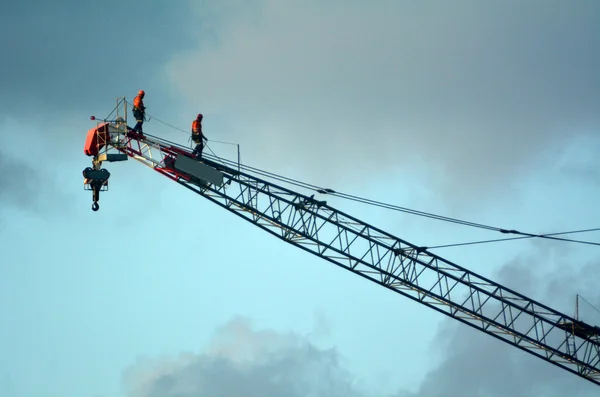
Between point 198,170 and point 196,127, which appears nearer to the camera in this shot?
Result: point 198,170

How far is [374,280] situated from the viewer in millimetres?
96000

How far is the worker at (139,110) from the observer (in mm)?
89750

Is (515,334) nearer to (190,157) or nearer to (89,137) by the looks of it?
(190,157)

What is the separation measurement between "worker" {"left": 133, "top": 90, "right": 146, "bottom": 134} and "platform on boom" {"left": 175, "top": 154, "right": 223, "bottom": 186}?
10.3 ft

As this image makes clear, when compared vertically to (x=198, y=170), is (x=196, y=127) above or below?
above

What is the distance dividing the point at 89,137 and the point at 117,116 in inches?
90.0

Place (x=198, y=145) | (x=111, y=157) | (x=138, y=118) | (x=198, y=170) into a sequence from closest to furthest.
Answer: (x=111, y=157)
(x=138, y=118)
(x=198, y=170)
(x=198, y=145)

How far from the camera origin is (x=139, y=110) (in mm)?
89938

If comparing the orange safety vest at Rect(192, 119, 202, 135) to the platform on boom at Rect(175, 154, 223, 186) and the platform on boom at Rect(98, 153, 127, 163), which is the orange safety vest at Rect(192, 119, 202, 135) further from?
the platform on boom at Rect(98, 153, 127, 163)

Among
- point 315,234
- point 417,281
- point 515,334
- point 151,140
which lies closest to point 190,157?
point 151,140

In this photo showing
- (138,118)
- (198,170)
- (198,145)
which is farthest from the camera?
(198,145)

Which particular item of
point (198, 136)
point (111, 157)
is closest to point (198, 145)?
point (198, 136)

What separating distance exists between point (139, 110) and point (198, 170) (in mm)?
5334

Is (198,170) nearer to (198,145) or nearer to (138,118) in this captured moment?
(198,145)
